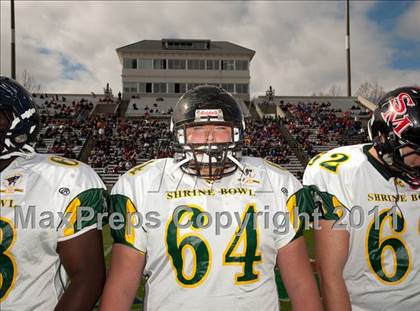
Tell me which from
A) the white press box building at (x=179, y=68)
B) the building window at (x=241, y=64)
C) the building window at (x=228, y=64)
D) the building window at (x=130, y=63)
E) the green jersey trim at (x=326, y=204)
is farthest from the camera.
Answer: the building window at (x=241, y=64)

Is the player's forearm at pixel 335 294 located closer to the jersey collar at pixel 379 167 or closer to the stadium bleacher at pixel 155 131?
the jersey collar at pixel 379 167

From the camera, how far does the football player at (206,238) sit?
2084mm

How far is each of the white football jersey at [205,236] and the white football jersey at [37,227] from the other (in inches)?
7.9

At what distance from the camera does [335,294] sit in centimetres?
228

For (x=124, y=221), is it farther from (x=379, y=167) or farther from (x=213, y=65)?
(x=213, y=65)

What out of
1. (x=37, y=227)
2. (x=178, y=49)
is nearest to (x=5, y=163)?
(x=37, y=227)

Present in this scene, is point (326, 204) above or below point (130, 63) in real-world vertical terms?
below

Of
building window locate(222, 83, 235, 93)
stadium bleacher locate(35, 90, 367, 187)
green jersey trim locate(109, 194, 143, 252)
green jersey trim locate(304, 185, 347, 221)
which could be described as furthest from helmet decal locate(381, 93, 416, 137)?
building window locate(222, 83, 235, 93)

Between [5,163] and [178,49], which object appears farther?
[178,49]

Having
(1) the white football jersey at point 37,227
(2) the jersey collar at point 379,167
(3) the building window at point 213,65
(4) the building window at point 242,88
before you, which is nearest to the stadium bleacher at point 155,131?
(4) the building window at point 242,88

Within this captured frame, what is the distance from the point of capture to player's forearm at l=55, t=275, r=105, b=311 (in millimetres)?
2004

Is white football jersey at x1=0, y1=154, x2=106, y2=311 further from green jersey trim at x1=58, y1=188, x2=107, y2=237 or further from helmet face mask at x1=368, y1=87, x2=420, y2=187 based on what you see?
helmet face mask at x1=368, y1=87, x2=420, y2=187

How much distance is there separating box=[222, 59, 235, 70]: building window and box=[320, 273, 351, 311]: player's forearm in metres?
44.9

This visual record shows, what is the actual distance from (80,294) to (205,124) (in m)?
1.08
